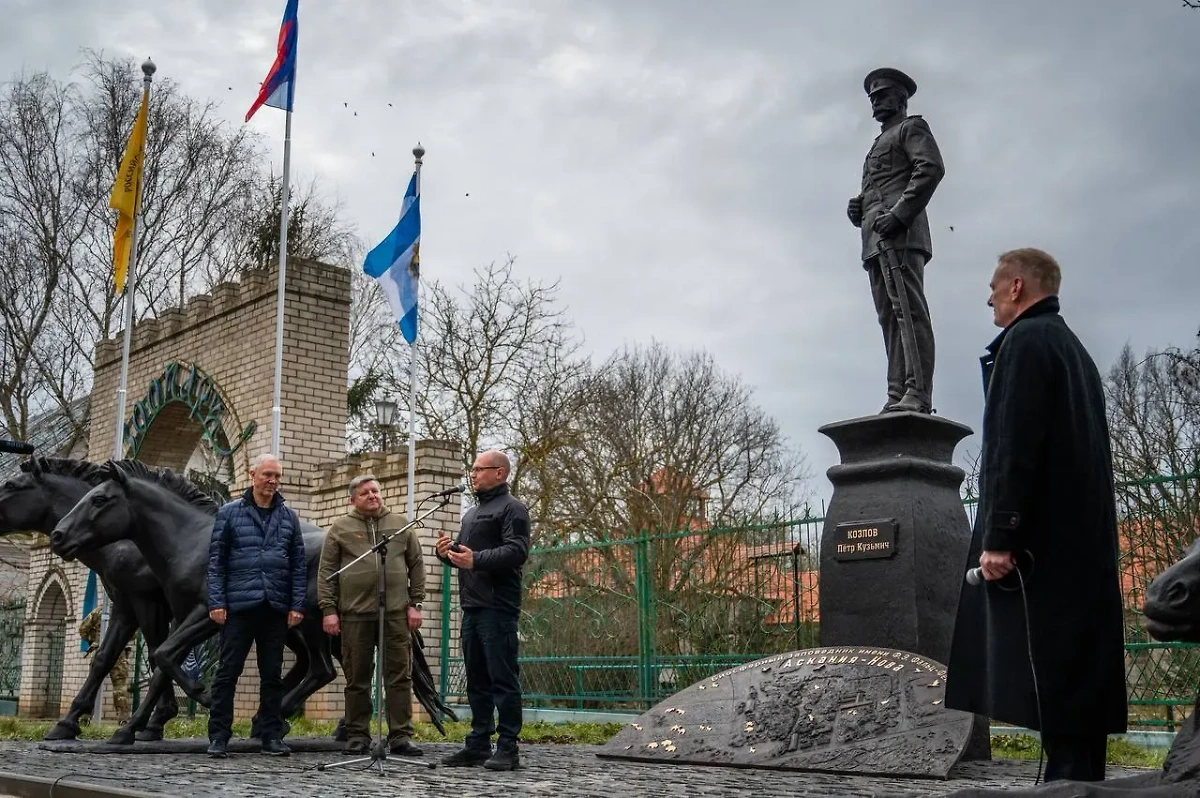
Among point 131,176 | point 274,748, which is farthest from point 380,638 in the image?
point 131,176

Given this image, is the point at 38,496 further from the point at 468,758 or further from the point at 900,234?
the point at 900,234

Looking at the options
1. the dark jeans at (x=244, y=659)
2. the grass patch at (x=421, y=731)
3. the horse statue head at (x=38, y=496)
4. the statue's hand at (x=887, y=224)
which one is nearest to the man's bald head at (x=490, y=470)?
the dark jeans at (x=244, y=659)

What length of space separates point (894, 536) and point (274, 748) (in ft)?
14.4

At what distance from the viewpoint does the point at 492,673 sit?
7.17m

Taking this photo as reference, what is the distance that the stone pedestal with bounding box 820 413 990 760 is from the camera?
7.40m

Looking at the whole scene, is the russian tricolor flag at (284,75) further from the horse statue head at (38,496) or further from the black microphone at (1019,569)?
the black microphone at (1019,569)

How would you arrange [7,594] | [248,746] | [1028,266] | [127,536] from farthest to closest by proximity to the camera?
[7,594], [127,536], [248,746], [1028,266]

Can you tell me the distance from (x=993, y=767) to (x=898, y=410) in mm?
2307

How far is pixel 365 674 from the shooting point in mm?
8273

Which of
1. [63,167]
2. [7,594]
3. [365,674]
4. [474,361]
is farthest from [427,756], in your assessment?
[7,594]

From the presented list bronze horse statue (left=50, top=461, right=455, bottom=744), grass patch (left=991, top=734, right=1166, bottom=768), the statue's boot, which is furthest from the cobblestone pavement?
the statue's boot

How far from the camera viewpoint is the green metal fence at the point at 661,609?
10344mm

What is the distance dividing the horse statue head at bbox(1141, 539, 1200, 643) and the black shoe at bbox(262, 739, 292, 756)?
689cm

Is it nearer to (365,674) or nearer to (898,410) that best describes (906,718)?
(898,410)
